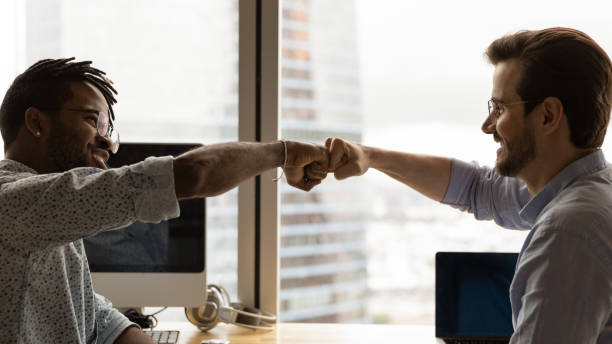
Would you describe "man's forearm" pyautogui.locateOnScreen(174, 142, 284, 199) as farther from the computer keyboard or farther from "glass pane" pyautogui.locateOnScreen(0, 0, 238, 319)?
"glass pane" pyautogui.locateOnScreen(0, 0, 238, 319)

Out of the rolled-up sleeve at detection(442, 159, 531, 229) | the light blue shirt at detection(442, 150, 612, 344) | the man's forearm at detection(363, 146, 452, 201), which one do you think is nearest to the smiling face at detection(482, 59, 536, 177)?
the light blue shirt at detection(442, 150, 612, 344)

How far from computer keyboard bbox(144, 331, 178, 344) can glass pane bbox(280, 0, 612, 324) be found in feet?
2.18

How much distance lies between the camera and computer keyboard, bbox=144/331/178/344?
197 centimetres

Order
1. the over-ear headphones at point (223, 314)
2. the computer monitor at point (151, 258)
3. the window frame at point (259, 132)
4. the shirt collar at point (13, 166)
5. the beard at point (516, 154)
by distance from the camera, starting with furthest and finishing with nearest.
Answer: the window frame at point (259, 132)
the over-ear headphones at point (223, 314)
the computer monitor at point (151, 258)
the beard at point (516, 154)
the shirt collar at point (13, 166)

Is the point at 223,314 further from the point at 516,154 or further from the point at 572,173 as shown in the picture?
the point at 572,173

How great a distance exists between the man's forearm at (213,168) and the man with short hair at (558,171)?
639 millimetres

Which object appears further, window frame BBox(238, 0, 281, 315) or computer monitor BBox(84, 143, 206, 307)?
window frame BBox(238, 0, 281, 315)

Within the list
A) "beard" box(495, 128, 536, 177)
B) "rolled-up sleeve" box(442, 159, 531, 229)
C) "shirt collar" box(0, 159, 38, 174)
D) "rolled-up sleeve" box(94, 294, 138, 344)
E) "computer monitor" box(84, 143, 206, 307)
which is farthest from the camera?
"computer monitor" box(84, 143, 206, 307)

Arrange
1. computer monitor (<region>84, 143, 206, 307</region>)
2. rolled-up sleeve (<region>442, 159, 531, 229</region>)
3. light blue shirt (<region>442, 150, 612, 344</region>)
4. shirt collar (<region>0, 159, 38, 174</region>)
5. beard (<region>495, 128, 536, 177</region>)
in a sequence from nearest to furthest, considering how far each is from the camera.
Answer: light blue shirt (<region>442, 150, 612, 344</region>) < shirt collar (<region>0, 159, 38, 174</region>) < beard (<region>495, 128, 536, 177</region>) < rolled-up sleeve (<region>442, 159, 531, 229</region>) < computer monitor (<region>84, 143, 206, 307</region>)

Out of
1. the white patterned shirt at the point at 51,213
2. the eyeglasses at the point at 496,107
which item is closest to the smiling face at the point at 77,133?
the white patterned shirt at the point at 51,213

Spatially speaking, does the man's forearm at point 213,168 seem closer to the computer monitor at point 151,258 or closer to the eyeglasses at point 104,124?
the eyeglasses at point 104,124

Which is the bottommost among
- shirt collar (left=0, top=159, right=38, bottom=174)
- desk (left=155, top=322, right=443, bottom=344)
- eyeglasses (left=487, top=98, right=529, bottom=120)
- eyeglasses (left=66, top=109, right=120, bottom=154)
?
desk (left=155, top=322, right=443, bottom=344)

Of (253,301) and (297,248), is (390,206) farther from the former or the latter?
(253,301)

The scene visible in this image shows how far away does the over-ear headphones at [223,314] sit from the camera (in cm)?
228
